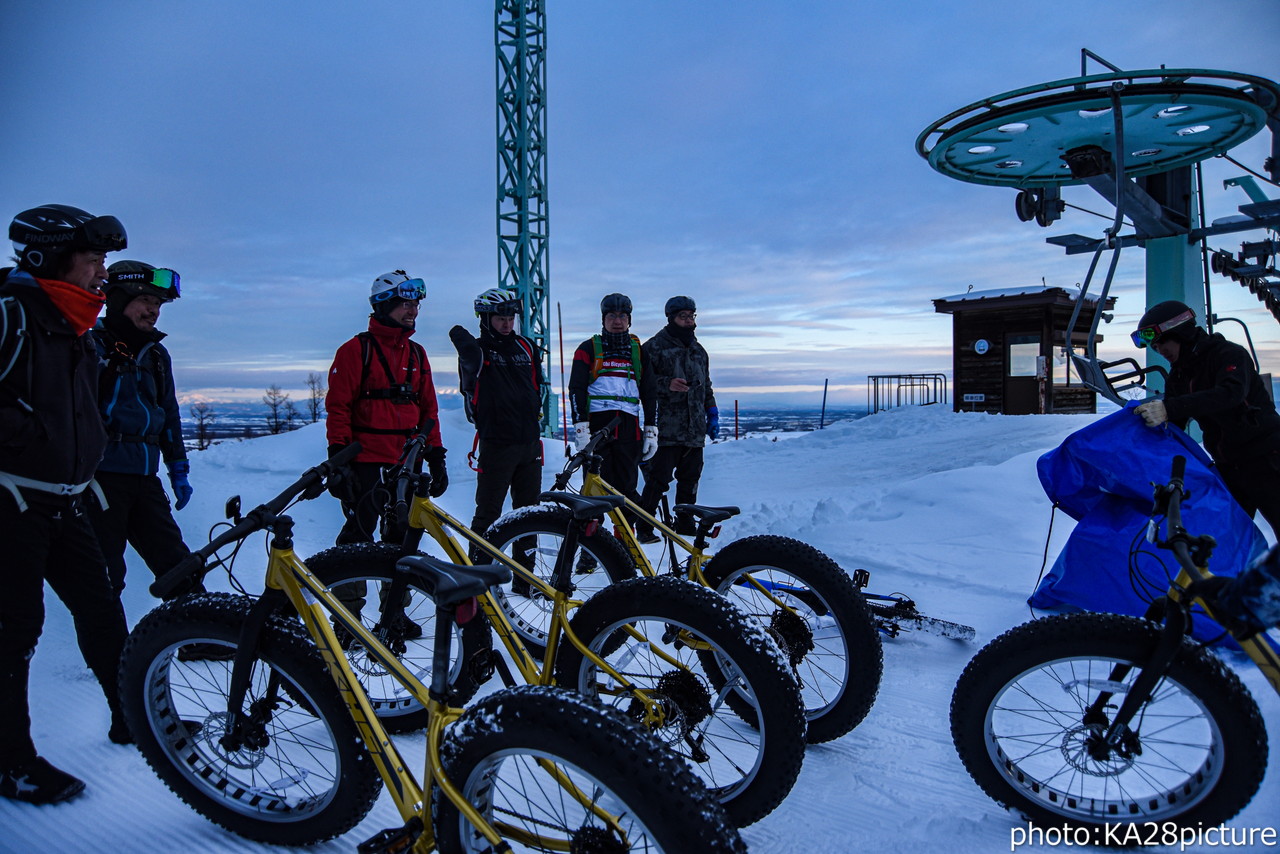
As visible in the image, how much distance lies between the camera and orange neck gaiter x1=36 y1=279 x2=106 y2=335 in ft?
7.14

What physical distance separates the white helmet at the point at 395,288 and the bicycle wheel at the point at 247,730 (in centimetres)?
193

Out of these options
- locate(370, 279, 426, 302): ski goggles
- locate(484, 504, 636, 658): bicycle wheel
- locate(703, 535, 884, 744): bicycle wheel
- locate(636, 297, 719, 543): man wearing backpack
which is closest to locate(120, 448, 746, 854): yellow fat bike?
locate(484, 504, 636, 658): bicycle wheel

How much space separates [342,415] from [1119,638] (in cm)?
348

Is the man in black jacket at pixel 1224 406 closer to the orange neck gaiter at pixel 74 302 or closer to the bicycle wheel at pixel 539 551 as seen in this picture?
the bicycle wheel at pixel 539 551

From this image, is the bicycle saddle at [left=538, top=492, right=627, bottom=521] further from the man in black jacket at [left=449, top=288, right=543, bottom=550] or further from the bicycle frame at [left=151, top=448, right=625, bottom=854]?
the man in black jacket at [left=449, top=288, right=543, bottom=550]

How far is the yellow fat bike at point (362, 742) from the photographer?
55.2 inches

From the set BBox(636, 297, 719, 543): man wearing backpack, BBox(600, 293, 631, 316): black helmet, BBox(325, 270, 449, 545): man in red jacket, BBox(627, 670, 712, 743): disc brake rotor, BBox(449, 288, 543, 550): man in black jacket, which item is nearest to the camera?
BBox(627, 670, 712, 743): disc brake rotor

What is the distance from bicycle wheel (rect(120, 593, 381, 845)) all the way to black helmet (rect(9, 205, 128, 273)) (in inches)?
48.5

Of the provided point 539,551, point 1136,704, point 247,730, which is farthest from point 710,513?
point 247,730

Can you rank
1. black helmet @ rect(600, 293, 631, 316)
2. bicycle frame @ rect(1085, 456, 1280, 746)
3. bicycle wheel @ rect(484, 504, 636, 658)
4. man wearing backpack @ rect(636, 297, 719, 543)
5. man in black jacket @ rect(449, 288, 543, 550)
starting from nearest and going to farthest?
bicycle frame @ rect(1085, 456, 1280, 746), bicycle wheel @ rect(484, 504, 636, 658), man in black jacket @ rect(449, 288, 543, 550), black helmet @ rect(600, 293, 631, 316), man wearing backpack @ rect(636, 297, 719, 543)

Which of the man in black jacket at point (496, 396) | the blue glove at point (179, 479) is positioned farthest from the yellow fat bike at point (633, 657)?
the man in black jacket at point (496, 396)

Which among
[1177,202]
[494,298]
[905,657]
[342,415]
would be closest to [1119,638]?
[905,657]

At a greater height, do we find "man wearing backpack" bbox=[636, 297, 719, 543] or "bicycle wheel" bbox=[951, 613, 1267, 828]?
"man wearing backpack" bbox=[636, 297, 719, 543]

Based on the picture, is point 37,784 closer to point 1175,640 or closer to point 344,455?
point 344,455
